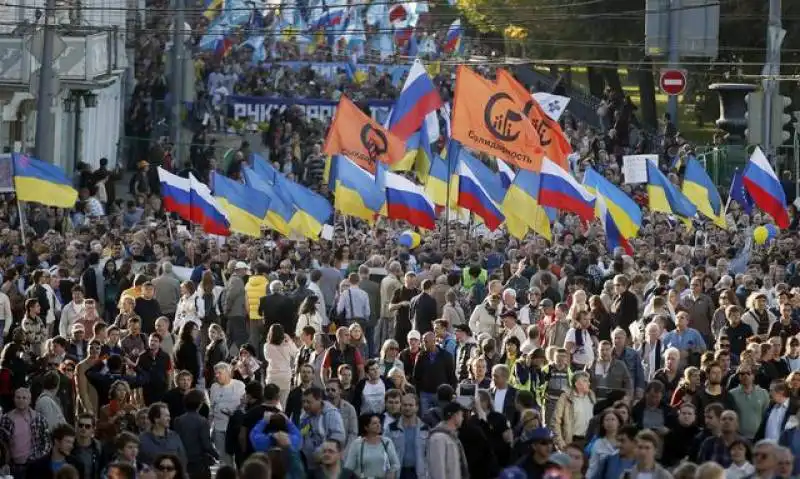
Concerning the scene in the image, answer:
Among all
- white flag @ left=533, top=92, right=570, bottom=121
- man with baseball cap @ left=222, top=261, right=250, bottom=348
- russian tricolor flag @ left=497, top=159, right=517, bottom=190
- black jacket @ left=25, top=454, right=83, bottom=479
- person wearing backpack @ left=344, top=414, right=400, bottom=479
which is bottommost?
man with baseball cap @ left=222, top=261, right=250, bottom=348

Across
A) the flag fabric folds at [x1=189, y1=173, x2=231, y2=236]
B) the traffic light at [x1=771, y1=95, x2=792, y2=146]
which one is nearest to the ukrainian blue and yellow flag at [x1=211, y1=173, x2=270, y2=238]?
the flag fabric folds at [x1=189, y1=173, x2=231, y2=236]

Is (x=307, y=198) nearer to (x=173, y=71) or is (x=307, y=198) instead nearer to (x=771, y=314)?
(x=771, y=314)

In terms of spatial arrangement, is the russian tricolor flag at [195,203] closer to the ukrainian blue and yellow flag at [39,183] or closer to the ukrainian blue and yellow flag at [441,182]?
the ukrainian blue and yellow flag at [39,183]

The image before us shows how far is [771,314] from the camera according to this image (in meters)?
24.5

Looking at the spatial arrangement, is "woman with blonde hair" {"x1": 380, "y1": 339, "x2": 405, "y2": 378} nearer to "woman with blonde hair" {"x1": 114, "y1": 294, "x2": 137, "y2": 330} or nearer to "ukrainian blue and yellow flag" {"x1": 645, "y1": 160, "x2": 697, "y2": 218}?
"woman with blonde hair" {"x1": 114, "y1": 294, "x2": 137, "y2": 330}

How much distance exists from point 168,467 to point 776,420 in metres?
5.67

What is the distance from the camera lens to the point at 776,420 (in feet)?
61.0

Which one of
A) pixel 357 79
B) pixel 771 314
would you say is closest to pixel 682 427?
pixel 771 314

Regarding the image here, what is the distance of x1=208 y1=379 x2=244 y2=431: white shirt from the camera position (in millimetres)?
19562

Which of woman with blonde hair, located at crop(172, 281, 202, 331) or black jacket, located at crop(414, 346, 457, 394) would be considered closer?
black jacket, located at crop(414, 346, 457, 394)

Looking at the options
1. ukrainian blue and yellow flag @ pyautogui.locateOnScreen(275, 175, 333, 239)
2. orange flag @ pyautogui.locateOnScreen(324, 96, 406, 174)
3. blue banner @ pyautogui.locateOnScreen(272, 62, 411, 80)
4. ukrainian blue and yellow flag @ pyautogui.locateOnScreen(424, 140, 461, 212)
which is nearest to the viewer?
ukrainian blue and yellow flag @ pyautogui.locateOnScreen(275, 175, 333, 239)

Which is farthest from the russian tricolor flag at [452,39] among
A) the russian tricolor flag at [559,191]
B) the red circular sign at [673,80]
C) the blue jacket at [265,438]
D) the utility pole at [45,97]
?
the blue jacket at [265,438]

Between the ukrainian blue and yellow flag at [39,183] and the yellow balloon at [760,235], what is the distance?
32.1ft

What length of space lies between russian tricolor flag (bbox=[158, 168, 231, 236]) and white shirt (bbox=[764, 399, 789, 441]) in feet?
48.1
